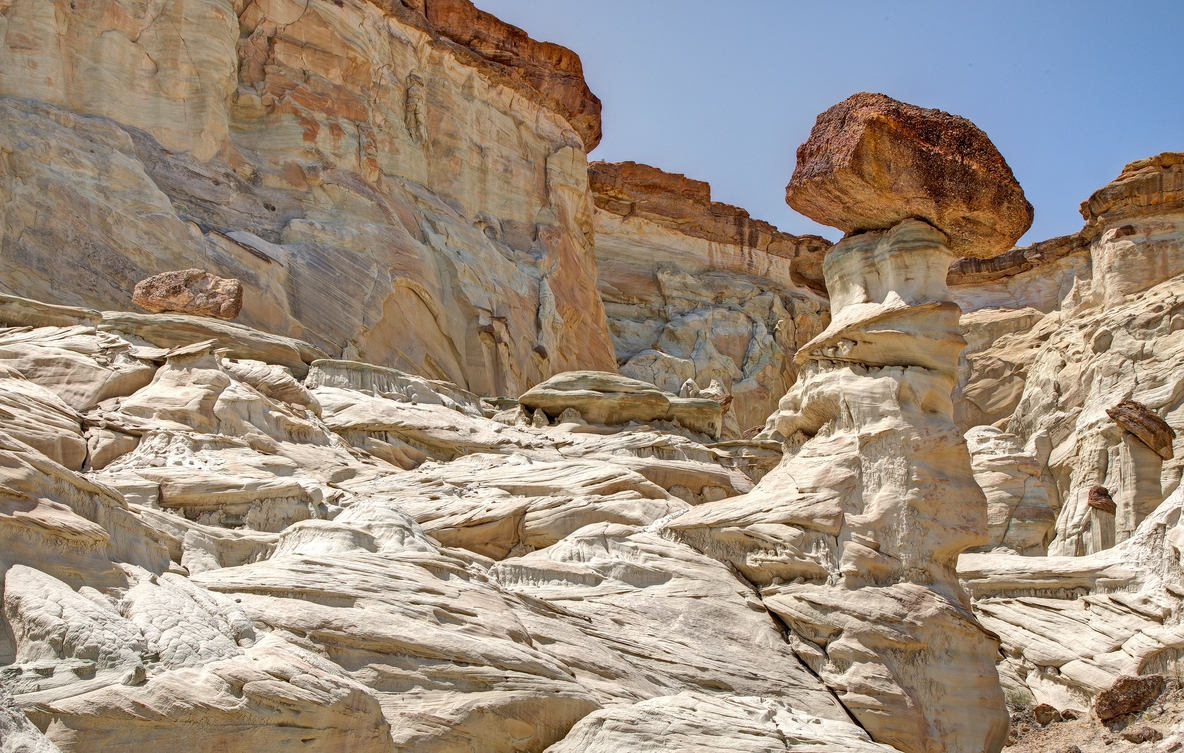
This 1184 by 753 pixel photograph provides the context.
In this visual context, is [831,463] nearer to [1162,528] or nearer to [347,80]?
[1162,528]

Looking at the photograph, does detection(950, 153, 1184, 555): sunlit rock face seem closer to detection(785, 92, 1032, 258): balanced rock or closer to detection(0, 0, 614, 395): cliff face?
detection(0, 0, 614, 395): cliff face

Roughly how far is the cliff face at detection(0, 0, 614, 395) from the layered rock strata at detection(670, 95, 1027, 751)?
1192 cm

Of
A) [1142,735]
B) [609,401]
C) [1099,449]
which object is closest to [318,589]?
[1142,735]

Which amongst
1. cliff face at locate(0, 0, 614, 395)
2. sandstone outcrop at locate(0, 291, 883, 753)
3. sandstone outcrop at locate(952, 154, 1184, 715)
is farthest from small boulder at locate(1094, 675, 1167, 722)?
cliff face at locate(0, 0, 614, 395)

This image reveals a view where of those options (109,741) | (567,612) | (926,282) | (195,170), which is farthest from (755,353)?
(109,741)

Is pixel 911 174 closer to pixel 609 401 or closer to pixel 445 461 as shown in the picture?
pixel 445 461

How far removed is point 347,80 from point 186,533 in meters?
19.3

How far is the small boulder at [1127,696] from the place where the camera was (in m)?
9.85

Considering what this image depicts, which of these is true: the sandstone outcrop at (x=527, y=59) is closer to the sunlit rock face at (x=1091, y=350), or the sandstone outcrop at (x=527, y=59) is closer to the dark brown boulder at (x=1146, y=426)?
the sunlit rock face at (x=1091, y=350)

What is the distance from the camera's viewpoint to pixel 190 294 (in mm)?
16719

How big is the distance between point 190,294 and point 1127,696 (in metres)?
13.4

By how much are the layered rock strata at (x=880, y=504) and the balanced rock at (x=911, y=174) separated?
0.03m

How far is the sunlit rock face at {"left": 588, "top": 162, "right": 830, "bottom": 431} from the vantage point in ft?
123

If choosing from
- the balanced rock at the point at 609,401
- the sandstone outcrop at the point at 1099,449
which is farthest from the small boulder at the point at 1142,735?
the balanced rock at the point at 609,401
